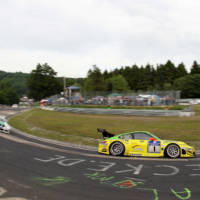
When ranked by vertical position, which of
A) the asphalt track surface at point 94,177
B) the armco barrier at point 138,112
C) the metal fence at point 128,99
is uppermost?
the metal fence at point 128,99

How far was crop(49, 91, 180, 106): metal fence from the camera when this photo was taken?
29844 mm

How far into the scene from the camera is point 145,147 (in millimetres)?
9992

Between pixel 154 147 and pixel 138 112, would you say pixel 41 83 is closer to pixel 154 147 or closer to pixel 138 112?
pixel 138 112

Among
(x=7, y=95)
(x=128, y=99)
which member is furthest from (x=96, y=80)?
(x=7, y=95)

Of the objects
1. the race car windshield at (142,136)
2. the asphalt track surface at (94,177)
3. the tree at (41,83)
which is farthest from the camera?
the tree at (41,83)

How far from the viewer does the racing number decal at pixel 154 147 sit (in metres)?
9.84

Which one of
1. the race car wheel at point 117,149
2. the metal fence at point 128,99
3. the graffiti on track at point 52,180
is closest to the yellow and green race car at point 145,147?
the race car wheel at point 117,149

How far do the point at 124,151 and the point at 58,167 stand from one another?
10.8 ft

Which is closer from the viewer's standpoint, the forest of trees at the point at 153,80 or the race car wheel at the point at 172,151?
the race car wheel at the point at 172,151

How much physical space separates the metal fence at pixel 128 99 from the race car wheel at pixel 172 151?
20743 mm

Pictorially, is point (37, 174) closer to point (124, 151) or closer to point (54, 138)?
point (124, 151)

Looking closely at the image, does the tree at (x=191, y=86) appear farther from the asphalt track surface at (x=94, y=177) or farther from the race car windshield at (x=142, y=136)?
the race car windshield at (x=142, y=136)

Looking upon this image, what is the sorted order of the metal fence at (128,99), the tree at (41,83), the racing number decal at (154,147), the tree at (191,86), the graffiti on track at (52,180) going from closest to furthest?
the graffiti on track at (52,180) < the racing number decal at (154,147) < the metal fence at (128,99) < the tree at (191,86) < the tree at (41,83)

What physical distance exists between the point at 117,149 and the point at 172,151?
96.8 inches
